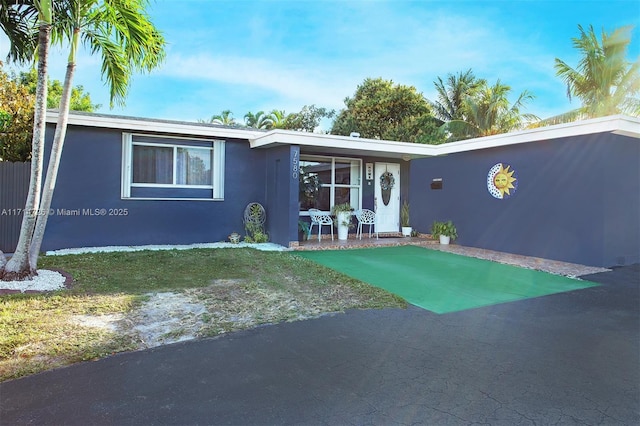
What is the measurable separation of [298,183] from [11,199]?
5942 millimetres

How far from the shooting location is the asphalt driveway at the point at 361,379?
8.09ft

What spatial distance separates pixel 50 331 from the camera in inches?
146

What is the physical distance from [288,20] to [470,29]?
4.24 metres

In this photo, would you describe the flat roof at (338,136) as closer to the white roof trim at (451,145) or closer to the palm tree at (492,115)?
the white roof trim at (451,145)

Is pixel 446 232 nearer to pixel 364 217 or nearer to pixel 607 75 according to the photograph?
pixel 364 217

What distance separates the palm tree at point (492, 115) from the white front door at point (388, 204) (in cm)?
1043

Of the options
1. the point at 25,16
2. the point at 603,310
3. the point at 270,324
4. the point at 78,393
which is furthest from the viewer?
the point at 25,16

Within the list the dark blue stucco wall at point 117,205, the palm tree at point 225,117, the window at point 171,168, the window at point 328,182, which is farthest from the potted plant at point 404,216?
the palm tree at point 225,117

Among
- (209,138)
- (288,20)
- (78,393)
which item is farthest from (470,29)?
(78,393)

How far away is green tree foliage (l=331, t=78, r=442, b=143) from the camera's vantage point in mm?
21234

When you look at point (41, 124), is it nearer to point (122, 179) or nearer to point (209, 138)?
point (122, 179)

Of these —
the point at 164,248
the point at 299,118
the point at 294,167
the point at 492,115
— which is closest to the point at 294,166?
the point at 294,167

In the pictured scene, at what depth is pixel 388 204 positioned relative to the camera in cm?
1228

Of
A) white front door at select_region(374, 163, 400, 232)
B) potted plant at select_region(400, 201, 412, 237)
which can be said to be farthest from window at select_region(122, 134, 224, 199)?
potted plant at select_region(400, 201, 412, 237)
